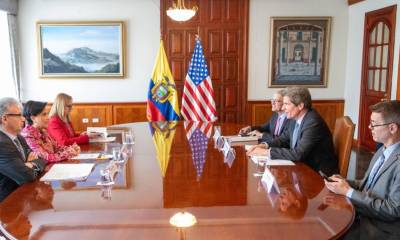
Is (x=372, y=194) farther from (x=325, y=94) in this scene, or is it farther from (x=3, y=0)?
(x=3, y=0)

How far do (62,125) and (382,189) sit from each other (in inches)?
96.5

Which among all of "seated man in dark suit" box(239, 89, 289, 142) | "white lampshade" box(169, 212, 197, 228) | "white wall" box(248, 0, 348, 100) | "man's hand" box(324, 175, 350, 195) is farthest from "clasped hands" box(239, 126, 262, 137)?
"white wall" box(248, 0, 348, 100)

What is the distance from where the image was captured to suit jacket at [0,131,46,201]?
6.42ft

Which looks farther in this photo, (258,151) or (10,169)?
(258,151)

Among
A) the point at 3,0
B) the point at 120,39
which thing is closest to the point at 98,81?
the point at 120,39

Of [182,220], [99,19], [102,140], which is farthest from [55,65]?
[182,220]

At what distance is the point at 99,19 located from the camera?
574 centimetres

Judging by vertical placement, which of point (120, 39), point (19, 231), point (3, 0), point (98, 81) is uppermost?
point (3, 0)

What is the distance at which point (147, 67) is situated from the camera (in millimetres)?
5895

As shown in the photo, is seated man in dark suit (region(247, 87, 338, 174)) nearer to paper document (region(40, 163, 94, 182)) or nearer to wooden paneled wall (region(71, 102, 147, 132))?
paper document (region(40, 163, 94, 182))

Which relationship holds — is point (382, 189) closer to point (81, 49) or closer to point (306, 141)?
point (306, 141)

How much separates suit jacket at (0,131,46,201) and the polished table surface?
81 millimetres

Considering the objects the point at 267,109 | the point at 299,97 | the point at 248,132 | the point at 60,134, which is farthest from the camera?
the point at 267,109

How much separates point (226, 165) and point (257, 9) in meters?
4.06
